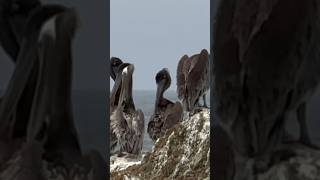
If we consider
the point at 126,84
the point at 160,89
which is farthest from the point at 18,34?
the point at 160,89

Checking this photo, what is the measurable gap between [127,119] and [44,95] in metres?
3.44

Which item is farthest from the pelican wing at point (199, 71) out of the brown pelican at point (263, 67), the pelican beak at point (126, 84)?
the brown pelican at point (263, 67)

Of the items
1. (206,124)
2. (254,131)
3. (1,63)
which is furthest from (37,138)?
(206,124)

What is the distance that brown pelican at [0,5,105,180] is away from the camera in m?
2.83

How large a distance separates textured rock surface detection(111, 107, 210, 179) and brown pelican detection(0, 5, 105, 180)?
100 inches

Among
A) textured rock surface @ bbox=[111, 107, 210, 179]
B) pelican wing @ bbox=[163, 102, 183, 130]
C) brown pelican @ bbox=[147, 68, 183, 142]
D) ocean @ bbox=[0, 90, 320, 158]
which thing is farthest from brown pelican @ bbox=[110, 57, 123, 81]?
ocean @ bbox=[0, 90, 320, 158]

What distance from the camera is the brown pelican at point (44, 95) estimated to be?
283cm

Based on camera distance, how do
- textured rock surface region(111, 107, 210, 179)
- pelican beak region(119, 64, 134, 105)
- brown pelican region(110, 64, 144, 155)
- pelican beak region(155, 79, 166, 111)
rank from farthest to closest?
pelican beak region(155, 79, 166, 111)
pelican beak region(119, 64, 134, 105)
brown pelican region(110, 64, 144, 155)
textured rock surface region(111, 107, 210, 179)

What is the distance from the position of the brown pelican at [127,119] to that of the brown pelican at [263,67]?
3188 mm

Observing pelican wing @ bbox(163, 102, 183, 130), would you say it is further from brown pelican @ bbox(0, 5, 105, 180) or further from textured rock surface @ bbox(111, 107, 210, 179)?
brown pelican @ bbox(0, 5, 105, 180)

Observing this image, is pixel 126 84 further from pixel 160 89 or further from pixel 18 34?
pixel 18 34

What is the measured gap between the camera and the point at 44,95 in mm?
2871

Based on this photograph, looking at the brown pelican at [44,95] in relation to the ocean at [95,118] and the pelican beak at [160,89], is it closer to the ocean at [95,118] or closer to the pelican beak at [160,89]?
the ocean at [95,118]

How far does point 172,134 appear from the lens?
Result: 5797 mm
